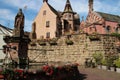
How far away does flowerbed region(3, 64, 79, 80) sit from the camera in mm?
11434

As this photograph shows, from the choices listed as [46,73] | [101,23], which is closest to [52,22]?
[101,23]

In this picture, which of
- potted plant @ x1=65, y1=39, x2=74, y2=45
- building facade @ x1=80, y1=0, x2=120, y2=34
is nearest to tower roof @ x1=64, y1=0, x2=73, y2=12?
building facade @ x1=80, y1=0, x2=120, y2=34

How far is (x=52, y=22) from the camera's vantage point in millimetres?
52594

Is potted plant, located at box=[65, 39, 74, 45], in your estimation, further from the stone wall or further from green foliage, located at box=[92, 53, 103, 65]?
green foliage, located at box=[92, 53, 103, 65]

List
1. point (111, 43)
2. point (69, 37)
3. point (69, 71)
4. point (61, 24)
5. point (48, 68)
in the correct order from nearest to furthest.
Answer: point (48, 68), point (69, 71), point (111, 43), point (69, 37), point (61, 24)

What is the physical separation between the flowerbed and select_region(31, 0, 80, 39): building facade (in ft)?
113

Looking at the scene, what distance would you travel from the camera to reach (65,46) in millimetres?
32062

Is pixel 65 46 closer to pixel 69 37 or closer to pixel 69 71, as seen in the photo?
pixel 69 37

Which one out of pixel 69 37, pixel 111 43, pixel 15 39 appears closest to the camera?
pixel 15 39

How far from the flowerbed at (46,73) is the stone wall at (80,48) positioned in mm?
11716

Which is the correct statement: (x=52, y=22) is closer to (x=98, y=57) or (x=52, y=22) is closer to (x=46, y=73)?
(x=98, y=57)

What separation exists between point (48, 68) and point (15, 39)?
3.39 m

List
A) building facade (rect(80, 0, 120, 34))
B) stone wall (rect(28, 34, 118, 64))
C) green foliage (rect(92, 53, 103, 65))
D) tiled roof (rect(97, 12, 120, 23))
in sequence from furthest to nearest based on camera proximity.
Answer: tiled roof (rect(97, 12, 120, 23)), building facade (rect(80, 0, 120, 34)), stone wall (rect(28, 34, 118, 64)), green foliage (rect(92, 53, 103, 65))

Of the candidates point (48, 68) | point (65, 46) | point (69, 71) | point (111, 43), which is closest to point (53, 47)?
point (65, 46)
